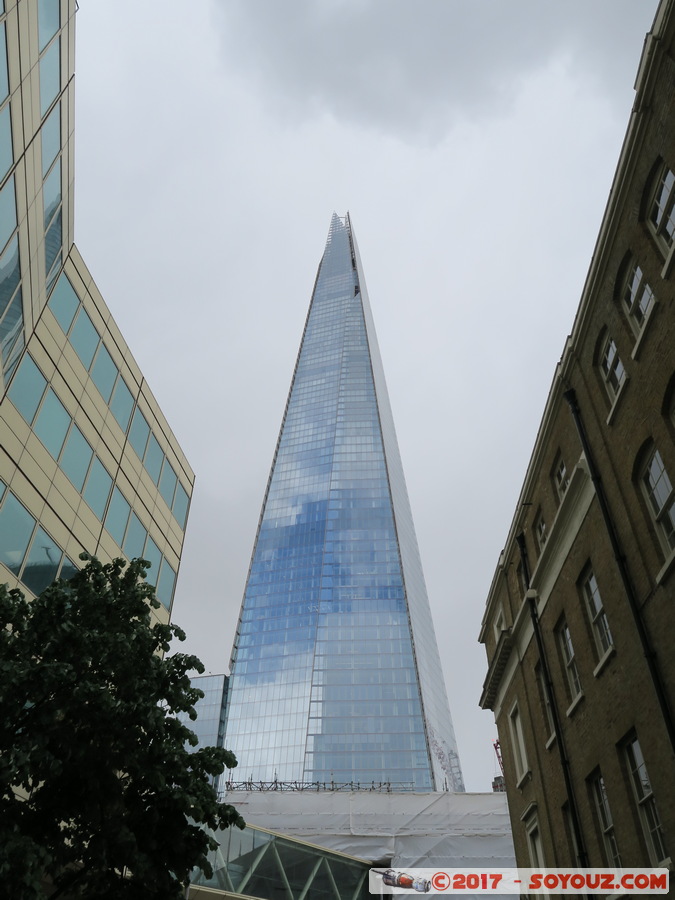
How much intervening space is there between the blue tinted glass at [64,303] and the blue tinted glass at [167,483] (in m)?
8.41

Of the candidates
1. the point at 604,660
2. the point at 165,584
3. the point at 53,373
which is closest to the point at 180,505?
the point at 165,584

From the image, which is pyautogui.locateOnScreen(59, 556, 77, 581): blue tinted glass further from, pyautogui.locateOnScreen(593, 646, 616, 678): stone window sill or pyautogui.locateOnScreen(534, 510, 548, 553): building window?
pyautogui.locateOnScreen(593, 646, 616, 678): stone window sill

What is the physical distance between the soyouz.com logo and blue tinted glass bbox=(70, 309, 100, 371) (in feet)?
67.4

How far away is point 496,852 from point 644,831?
32124 millimetres

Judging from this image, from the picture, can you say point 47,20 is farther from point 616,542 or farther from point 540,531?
point 540,531

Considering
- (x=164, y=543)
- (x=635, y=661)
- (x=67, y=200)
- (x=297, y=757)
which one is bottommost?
(x=635, y=661)

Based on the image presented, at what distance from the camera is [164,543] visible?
28938 millimetres

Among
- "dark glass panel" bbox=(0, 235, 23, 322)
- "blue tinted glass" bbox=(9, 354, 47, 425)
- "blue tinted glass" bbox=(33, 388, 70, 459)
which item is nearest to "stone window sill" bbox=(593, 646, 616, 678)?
"blue tinted glass" bbox=(33, 388, 70, 459)

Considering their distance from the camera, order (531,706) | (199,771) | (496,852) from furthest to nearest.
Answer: (496,852) < (531,706) < (199,771)

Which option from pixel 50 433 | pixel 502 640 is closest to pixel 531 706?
pixel 502 640

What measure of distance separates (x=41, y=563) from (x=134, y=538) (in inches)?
253

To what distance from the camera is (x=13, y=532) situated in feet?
61.0

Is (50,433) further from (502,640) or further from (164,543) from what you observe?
(502,640)

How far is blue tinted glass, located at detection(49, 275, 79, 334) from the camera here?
22734mm
